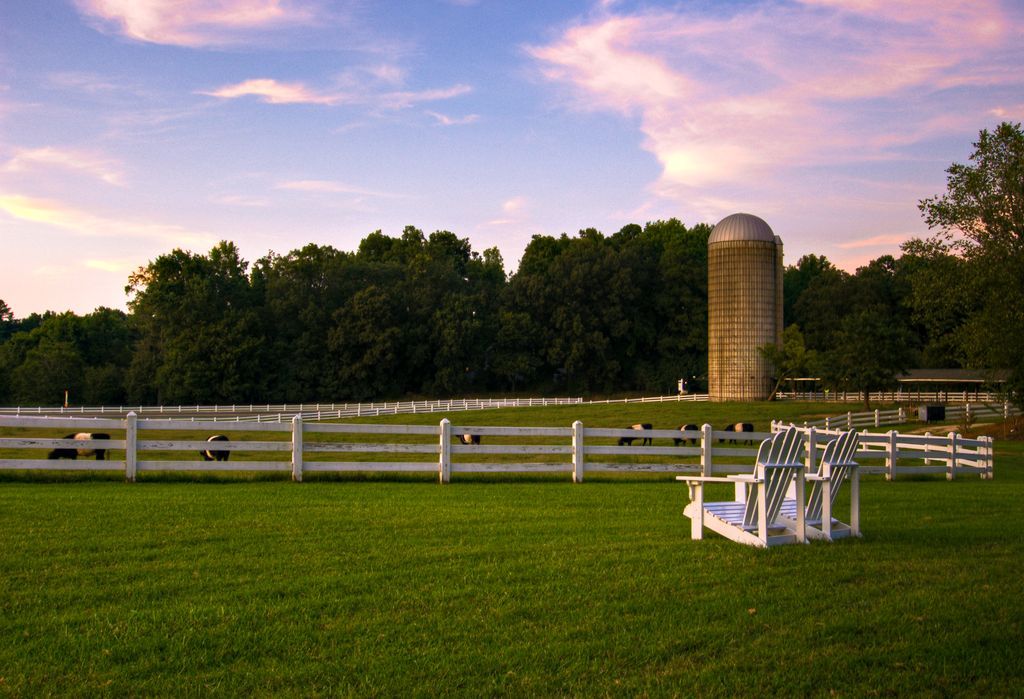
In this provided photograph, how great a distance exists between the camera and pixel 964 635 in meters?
5.66

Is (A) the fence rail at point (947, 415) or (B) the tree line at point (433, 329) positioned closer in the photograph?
(A) the fence rail at point (947, 415)

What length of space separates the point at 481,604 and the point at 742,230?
63.6 metres

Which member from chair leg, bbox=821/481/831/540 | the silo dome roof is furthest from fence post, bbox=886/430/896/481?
the silo dome roof

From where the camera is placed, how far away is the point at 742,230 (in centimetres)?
6675

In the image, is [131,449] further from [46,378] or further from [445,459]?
[46,378]

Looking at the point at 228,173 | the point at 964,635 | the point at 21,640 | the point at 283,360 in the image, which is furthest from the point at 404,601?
the point at 283,360

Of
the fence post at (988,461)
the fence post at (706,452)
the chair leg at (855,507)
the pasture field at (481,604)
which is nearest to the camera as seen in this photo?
the pasture field at (481,604)

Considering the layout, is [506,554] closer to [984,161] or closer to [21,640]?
[21,640]

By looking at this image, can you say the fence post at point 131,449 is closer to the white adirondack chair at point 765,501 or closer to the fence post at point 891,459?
the white adirondack chair at point 765,501

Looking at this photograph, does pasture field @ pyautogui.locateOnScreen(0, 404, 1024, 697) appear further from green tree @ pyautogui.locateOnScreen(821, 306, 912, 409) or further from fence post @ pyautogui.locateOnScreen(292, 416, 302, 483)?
green tree @ pyautogui.locateOnScreen(821, 306, 912, 409)

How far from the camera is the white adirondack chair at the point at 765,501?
829 cm

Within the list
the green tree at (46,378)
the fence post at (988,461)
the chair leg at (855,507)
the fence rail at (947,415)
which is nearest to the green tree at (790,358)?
the fence rail at (947,415)

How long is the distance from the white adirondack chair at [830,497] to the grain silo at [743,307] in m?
58.4

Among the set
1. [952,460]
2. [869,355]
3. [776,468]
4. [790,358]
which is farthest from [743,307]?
[776,468]
